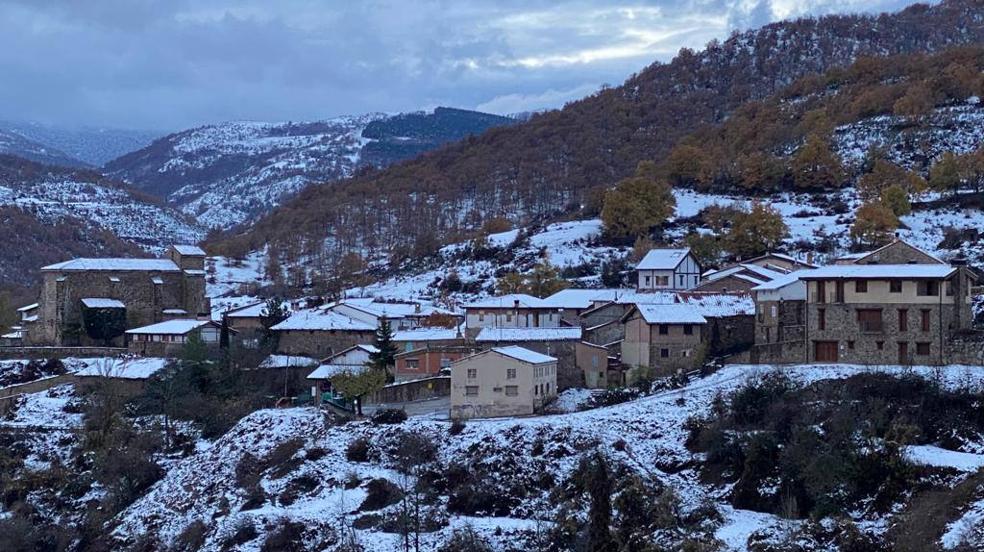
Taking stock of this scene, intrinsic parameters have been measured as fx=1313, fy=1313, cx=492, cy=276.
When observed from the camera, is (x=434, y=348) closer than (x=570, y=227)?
Yes

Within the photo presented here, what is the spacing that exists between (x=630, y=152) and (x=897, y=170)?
56083mm

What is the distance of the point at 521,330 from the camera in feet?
177

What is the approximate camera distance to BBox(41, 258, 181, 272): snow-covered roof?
222ft

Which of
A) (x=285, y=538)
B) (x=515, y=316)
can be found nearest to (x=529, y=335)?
(x=515, y=316)

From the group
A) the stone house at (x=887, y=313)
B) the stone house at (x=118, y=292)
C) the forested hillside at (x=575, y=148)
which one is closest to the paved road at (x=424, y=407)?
the stone house at (x=887, y=313)

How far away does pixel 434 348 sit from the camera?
53062 mm

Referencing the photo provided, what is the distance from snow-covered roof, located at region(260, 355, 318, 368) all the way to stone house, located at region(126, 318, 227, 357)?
149 inches

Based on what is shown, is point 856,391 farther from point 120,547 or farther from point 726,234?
point 726,234

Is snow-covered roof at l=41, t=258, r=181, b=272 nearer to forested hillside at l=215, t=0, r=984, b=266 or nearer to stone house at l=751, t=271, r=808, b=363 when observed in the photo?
forested hillside at l=215, t=0, r=984, b=266

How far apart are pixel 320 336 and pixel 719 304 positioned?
1914 cm

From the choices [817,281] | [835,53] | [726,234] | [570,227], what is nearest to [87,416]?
[817,281]

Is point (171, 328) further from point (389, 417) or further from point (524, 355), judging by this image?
point (524, 355)

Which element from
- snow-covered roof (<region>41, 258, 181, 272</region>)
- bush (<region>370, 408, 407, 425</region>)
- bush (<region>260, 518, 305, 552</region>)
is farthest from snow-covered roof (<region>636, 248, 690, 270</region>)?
bush (<region>260, 518, 305, 552</region>)

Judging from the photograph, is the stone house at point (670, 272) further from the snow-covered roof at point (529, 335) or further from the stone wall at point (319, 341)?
the stone wall at point (319, 341)
